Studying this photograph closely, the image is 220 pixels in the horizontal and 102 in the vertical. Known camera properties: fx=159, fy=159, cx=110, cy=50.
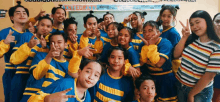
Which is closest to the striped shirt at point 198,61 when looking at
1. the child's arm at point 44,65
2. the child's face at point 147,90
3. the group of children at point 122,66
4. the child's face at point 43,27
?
the group of children at point 122,66

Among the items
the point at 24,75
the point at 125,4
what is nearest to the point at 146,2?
the point at 125,4

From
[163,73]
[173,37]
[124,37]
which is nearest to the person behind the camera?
[163,73]

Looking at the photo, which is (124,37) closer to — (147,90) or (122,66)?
(122,66)

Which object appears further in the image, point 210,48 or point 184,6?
point 184,6

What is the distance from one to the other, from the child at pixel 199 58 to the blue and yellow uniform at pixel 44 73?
3.72ft

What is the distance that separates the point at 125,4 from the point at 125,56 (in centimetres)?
231

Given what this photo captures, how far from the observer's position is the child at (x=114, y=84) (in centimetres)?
154

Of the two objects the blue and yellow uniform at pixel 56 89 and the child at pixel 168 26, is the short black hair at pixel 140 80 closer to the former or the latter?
the blue and yellow uniform at pixel 56 89

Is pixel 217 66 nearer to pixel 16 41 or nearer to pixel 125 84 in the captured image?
pixel 125 84

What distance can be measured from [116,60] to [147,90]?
1.35 ft

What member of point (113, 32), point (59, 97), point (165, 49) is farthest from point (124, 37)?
point (59, 97)

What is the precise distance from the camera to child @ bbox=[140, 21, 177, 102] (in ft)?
5.05

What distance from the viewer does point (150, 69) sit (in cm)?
174

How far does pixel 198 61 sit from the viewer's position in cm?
136
